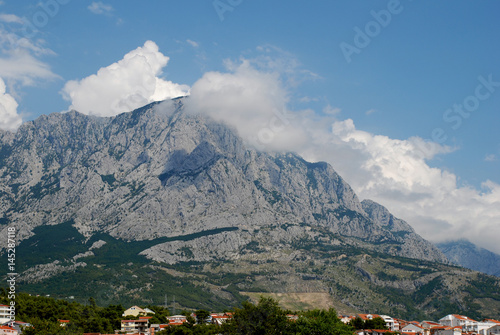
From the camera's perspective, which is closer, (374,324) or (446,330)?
(374,324)

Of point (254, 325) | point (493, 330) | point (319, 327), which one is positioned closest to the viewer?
point (254, 325)

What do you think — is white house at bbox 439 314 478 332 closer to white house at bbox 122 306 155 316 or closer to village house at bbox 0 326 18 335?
white house at bbox 122 306 155 316

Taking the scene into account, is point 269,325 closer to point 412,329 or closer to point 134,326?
point 134,326

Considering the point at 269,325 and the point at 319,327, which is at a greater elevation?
the point at 319,327

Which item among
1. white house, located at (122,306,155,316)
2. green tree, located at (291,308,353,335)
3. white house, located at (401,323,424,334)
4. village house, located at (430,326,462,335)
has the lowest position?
white house, located at (122,306,155,316)

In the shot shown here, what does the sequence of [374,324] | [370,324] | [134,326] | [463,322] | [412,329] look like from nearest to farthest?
[374,324] < [370,324] < [134,326] < [412,329] < [463,322]

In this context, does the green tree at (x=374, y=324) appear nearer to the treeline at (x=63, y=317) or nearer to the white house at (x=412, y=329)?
the white house at (x=412, y=329)

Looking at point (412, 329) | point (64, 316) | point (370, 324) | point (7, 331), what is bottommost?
point (7, 331)

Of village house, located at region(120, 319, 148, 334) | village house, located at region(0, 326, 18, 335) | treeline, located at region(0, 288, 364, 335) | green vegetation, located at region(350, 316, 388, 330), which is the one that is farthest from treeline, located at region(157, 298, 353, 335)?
village house, located at region(120, 319, 148, 334)

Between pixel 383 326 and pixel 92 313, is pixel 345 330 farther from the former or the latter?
pixel 92 313

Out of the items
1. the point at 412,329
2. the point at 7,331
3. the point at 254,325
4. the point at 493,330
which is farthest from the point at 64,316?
the point at 493,330

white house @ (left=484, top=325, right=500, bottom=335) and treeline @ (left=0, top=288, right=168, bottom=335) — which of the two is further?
white house @ (left=484, top=325, right=500, bottom=335)

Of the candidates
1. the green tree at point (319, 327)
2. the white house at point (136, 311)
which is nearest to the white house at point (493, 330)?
the green tree at point (319, 327)

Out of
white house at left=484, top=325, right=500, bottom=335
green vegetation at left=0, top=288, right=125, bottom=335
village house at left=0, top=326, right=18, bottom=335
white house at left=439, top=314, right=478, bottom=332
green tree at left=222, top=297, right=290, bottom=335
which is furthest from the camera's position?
white house at left=439, top=314, right=478, bottom=332
